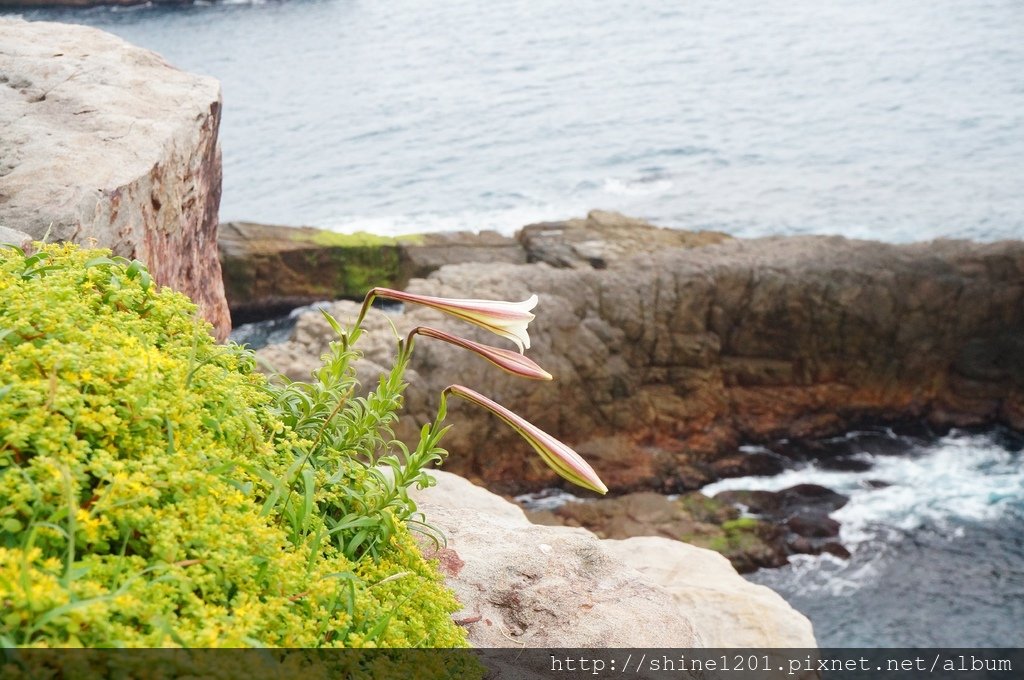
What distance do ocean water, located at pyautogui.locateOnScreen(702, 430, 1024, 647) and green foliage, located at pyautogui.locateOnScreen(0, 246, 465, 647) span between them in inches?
350

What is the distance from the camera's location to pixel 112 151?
15.4ft

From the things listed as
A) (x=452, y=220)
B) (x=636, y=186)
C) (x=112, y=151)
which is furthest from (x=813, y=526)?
(x=636, y=186)

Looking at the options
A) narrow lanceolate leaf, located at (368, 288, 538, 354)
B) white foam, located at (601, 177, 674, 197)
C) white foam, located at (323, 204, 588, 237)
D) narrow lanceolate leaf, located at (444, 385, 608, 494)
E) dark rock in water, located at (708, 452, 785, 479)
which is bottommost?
dark rock in water, located at (708, 452, 785, 479)

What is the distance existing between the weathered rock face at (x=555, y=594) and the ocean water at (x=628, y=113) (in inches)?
703

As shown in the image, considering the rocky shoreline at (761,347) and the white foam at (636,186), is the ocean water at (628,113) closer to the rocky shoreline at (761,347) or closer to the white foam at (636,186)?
the white foam at (636,186)

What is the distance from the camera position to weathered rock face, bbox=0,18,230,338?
4.21m

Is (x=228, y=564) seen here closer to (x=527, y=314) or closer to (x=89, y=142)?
(x=527, y=314)

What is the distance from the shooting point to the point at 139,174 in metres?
4.53

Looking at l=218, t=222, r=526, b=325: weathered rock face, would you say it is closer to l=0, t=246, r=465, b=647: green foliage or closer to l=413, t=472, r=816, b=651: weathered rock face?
l=413, t=472, r=816, b=651: weathered rock face

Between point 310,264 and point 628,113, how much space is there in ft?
46.8

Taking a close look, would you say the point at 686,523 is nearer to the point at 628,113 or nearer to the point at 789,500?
the point at 789,500

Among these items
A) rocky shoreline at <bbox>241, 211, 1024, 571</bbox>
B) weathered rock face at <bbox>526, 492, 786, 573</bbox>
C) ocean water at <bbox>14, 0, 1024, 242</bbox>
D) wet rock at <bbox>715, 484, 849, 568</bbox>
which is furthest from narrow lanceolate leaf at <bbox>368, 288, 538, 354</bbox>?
ocean water at <bbox>14, 0, 1024, 242</bbox>

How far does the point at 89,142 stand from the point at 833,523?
390 inches

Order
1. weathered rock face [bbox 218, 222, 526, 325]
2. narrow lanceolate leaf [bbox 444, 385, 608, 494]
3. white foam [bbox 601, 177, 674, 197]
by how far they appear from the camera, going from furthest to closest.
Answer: white foam [bbox 601, 177, 674, 197] < weathered rock face [bbox 218, 222, 526, 325] < narrow lanceolate leaf [bbox 444, 385, 608, 494]
